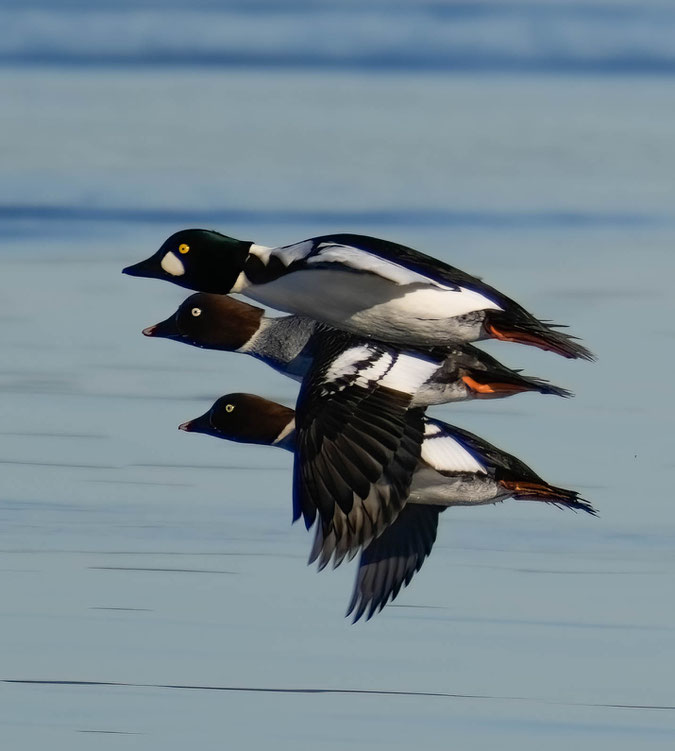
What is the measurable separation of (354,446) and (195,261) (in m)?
1.14

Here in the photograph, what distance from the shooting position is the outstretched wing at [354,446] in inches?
200

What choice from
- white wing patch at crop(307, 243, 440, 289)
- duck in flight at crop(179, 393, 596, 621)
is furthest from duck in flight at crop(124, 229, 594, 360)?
duck in flight at crop(179, 393, 596, 621)

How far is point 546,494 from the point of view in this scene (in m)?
5.66

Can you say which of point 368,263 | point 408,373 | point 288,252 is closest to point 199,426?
point 288,252

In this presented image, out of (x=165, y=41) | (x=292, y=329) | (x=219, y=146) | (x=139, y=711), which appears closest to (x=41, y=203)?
(x=219, y=146)

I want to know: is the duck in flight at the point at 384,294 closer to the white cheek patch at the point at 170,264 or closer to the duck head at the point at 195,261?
the duck head at the point at 195,261

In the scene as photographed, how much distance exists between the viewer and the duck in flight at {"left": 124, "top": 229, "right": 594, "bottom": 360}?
5.53 m

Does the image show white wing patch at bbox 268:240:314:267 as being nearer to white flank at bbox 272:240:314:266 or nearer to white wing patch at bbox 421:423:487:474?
white flank at bbox 272:240:314:266

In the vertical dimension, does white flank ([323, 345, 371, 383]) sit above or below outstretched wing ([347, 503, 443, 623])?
above

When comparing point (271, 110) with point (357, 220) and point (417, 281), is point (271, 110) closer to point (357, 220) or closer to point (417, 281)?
point (357, 220)

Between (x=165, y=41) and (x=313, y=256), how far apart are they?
5506mm

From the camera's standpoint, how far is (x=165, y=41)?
10.9m

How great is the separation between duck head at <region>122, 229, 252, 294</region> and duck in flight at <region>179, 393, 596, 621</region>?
376mm

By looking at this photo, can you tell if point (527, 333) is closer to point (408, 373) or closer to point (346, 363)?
point (408, 373)
